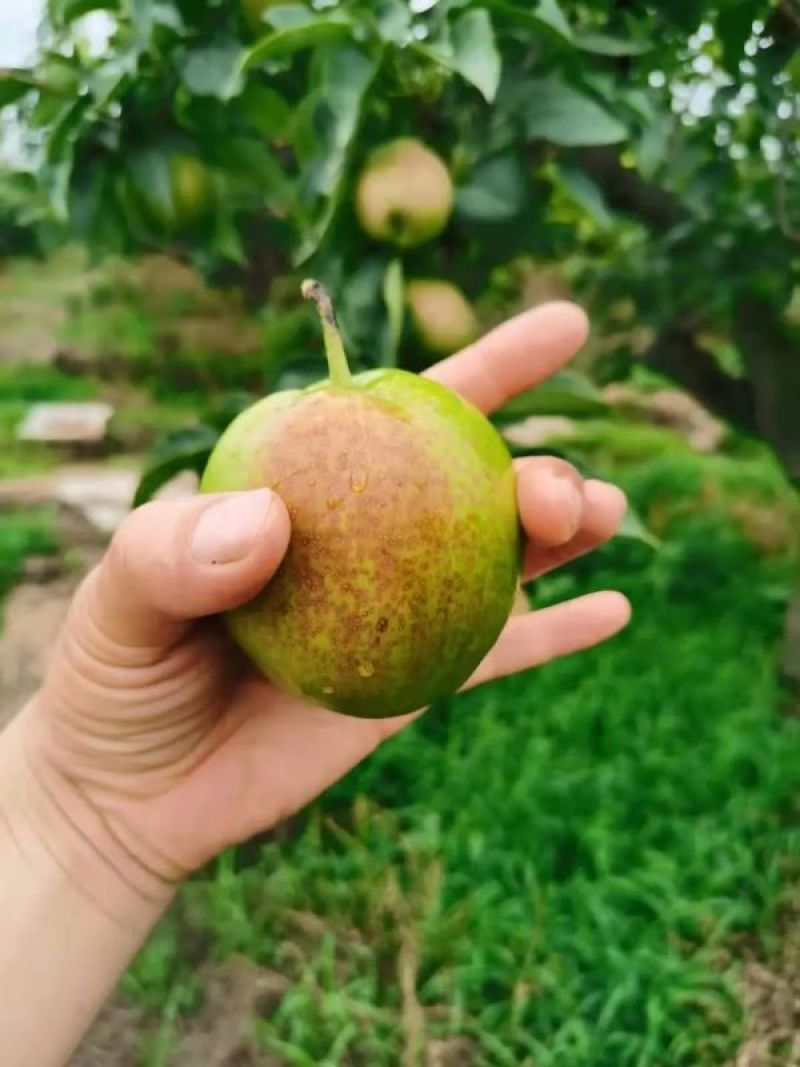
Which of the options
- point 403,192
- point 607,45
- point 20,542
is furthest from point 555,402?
point 20,542

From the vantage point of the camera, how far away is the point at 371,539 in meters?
0.92

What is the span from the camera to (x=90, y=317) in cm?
828

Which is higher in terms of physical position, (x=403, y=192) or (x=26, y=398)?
(x=403, y=192)

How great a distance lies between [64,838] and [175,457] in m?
0.46

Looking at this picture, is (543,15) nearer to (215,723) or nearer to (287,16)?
(287,16)

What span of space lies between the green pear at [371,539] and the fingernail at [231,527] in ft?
0.15

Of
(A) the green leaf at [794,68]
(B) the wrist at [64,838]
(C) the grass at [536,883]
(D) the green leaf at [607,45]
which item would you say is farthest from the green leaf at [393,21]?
(C) the grass at [536,883]

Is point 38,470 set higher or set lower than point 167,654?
lower

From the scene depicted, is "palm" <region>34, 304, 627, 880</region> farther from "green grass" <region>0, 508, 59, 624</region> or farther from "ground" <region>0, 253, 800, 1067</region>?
"green grass" <region>0, 508, 59, 624</region>

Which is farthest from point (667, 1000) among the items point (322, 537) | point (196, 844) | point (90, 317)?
point (90, 317)

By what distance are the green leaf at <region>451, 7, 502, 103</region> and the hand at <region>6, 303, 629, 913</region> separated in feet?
1.17

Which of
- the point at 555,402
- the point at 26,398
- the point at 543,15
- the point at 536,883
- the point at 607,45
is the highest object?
the point at 543,15

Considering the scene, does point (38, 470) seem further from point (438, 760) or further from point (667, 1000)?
point (667, 1000)

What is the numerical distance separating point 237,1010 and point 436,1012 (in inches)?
14.3
